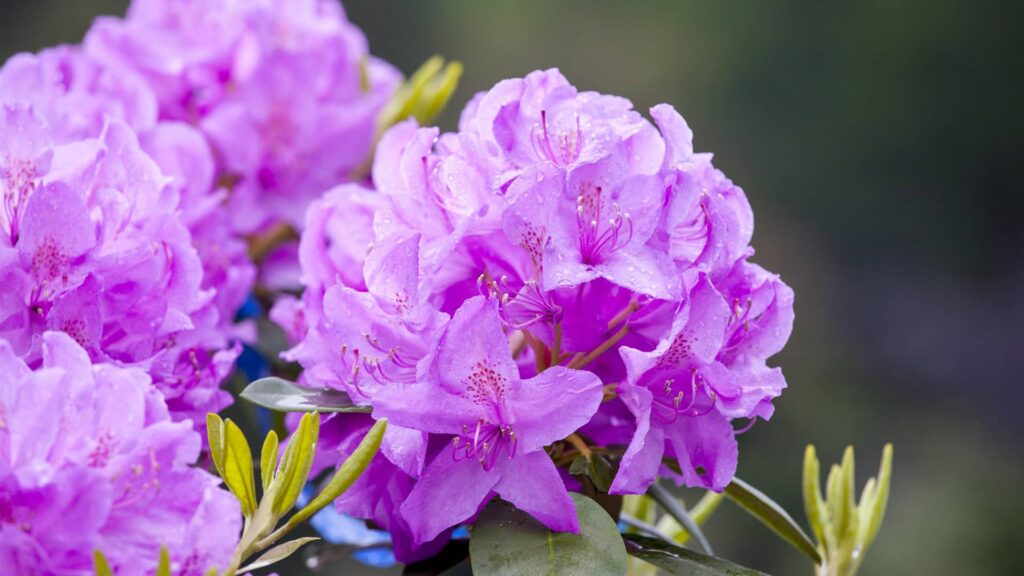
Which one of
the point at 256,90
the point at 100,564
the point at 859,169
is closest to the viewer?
the point at 100,564

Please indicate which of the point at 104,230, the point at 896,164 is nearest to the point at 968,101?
the point at 896,164

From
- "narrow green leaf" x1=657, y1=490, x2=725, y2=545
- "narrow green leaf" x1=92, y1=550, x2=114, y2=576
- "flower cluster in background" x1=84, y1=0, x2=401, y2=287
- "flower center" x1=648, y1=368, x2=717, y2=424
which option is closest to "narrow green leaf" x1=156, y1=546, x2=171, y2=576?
"narrow green leaf" x1=92, y1=550, x2=114, y2=576

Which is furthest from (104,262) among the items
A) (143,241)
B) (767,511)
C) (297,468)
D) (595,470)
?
(767,511)

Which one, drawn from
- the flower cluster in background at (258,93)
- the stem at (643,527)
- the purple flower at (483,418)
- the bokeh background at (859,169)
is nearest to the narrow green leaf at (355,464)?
the purple flower at (483,418)

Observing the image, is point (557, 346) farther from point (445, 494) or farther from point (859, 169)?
point (859, 169)

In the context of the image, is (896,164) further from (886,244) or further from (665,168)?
(665,168)

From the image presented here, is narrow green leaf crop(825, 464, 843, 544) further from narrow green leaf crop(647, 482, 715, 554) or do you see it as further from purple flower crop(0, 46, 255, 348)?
purple flower crop(0, 46, 255, 348)
